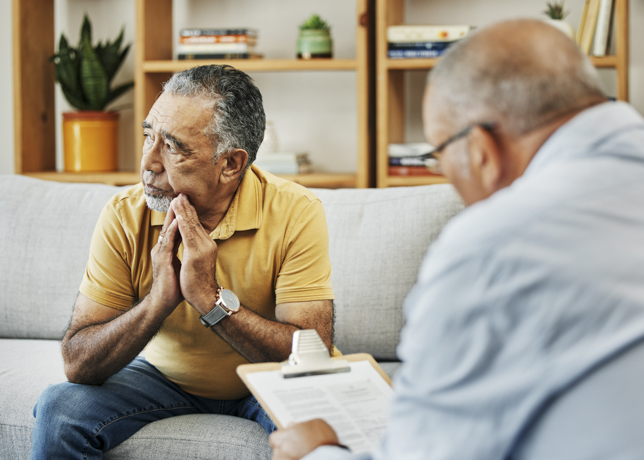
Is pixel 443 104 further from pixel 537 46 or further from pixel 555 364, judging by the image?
pixel 555 364

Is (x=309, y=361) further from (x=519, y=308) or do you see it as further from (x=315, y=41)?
(x=315, y=41)

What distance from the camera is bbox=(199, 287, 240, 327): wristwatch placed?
51.1 inches

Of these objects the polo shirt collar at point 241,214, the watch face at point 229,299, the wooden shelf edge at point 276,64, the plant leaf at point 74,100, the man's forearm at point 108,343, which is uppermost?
the wooden shelf edge at point 276,64

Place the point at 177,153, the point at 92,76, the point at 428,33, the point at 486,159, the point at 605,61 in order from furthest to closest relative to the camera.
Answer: the point at 92,76
the point at 428,33
the point at 605,61
the point at 177,153
the point at 486,159

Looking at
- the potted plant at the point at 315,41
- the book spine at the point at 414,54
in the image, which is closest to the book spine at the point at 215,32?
the potted plant at the point at 315,41

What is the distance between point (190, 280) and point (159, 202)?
0.74 ft

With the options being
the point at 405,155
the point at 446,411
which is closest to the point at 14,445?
the point at 446,411

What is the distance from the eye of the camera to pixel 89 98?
263 cm

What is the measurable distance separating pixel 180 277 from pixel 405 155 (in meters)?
1.29

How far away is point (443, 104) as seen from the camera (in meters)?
0.75

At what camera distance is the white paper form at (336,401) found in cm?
92

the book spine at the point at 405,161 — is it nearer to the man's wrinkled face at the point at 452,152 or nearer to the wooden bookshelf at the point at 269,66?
the wooden bookshelf at the point at 269,66

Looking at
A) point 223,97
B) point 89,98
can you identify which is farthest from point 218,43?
point 223,97

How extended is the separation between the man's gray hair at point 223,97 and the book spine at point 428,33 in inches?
42.2
